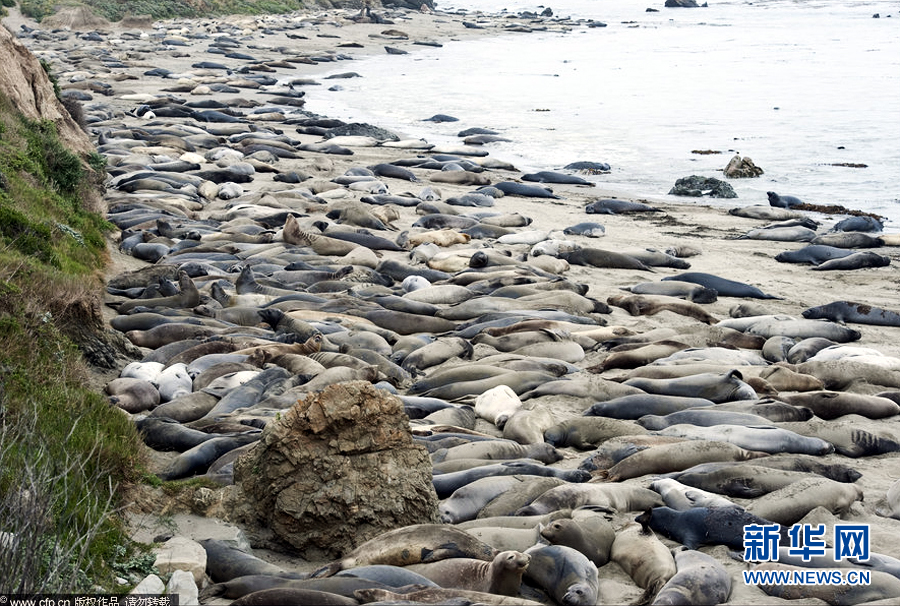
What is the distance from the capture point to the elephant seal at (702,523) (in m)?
3.88

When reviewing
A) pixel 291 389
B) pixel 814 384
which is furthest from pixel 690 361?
pixel 291 389

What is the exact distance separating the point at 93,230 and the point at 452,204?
4952mm

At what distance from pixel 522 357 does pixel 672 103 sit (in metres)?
16.7

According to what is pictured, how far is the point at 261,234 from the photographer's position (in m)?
9.71

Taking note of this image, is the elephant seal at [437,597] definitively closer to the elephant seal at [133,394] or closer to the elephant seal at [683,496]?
the elephant seal at [683,496]

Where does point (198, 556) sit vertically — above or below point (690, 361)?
above

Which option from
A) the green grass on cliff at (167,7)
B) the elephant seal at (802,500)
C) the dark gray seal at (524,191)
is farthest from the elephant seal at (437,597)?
the green grass on cliff at (167,7)

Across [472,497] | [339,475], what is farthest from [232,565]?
[472,497]

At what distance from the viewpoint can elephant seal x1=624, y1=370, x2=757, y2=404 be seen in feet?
18.4

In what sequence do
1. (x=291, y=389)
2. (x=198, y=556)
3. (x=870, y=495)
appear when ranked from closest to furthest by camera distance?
(x=198, y=556), (x=870, y=495), (x=291, y=389)

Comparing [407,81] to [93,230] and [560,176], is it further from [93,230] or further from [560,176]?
[93,230]

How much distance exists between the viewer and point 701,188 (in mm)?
13164

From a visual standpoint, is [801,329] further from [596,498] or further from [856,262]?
[596,498]

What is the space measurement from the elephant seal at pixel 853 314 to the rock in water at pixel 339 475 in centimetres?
487
